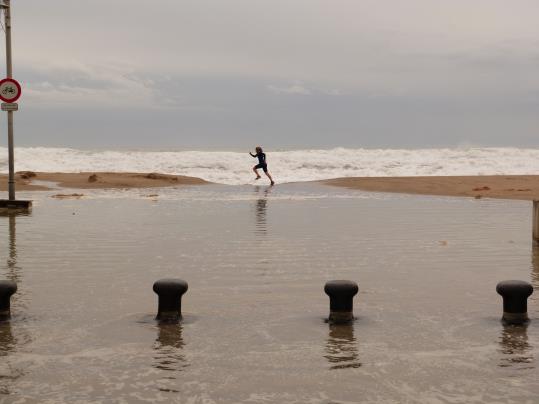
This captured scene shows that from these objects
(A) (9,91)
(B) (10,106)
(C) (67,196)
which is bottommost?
(C) (67,196)

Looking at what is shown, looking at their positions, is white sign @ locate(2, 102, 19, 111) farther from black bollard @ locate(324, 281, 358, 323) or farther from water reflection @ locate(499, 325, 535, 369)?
water reflection @ locate(499, 325, 535, 369)

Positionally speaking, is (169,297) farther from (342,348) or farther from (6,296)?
(342,348)

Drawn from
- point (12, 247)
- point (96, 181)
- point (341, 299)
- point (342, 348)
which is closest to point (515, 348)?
point (342, 348)

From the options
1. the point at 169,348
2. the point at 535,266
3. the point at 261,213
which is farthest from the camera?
the point at 261,213

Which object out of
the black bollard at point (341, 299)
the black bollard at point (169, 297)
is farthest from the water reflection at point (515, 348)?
the black bollard at point (169, 297)

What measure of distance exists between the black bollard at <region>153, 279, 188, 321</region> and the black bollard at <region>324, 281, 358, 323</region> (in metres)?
1.22

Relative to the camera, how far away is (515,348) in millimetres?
5465

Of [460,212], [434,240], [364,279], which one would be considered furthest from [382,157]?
[364,279]

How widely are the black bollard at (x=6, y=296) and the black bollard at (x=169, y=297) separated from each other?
114 centimetres

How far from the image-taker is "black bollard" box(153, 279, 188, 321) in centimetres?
620

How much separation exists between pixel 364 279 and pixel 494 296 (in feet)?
4.96

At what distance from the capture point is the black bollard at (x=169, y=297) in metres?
6.20

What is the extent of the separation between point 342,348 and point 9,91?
1445 cm

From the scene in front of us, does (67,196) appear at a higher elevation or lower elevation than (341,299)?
higher
